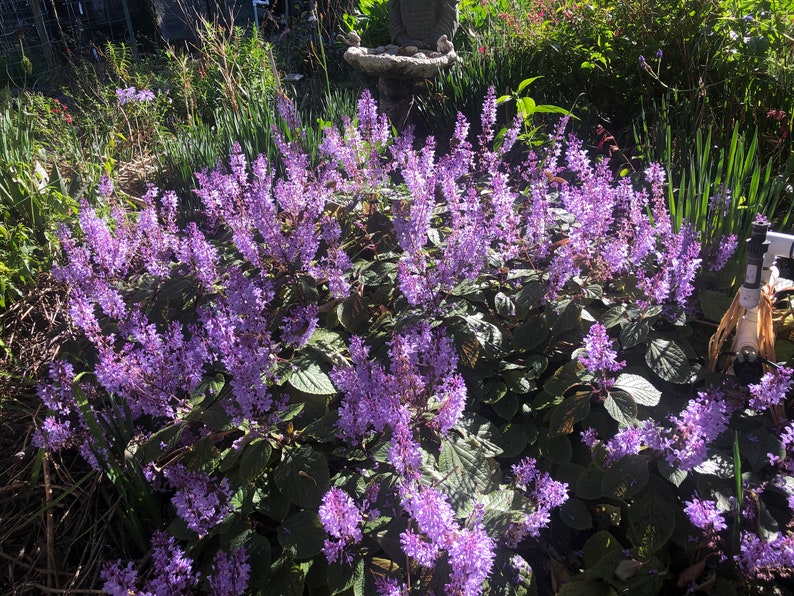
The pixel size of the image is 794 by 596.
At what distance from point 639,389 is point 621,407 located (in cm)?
10

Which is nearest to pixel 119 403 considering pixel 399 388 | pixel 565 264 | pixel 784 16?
pixel 399 388

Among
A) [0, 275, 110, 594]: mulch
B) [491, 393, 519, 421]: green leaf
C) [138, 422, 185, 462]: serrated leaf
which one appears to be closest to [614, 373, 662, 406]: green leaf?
[491, 393, 519, 421]: green leaf

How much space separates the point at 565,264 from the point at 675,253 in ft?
0.95

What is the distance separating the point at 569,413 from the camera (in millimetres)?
1546

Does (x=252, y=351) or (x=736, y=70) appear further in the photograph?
(x=736, y=70)

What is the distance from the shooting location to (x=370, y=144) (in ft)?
7.98

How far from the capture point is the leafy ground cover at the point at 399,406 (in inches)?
52.2

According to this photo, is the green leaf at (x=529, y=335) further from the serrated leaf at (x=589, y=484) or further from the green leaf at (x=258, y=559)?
the green leaf at (x=258, y=559)

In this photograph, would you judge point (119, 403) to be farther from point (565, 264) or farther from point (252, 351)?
point (565, 264)

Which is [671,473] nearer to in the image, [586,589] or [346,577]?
[586,589]

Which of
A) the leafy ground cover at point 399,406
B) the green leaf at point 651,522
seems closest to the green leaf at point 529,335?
the leafy ground cover at point 399,406

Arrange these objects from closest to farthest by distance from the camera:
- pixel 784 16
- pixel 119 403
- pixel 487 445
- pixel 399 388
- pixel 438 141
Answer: pixel 399 388 → pixel 487 445 → pixel 119 403 → pixel 784 16 → pixel 438 141

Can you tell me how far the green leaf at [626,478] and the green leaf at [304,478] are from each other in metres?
0.63

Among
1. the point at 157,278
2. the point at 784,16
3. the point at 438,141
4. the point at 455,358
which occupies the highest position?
the point at 784,16
